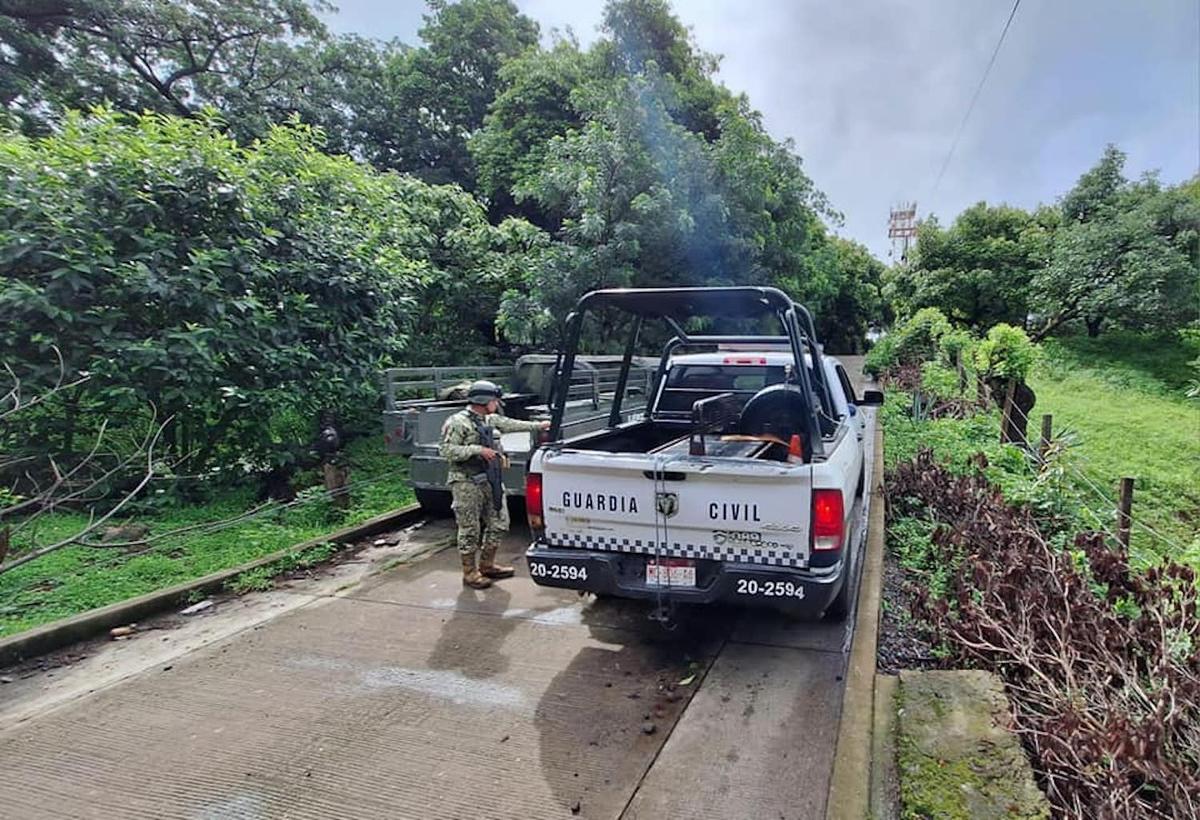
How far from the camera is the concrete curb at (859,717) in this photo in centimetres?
218

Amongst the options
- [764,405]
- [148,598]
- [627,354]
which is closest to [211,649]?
[148,598]

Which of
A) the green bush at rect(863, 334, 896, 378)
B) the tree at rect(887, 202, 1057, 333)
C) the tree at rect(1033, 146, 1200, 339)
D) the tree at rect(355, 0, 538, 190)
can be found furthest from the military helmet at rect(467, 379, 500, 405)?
the tree at rect(887, 202, 1057, 333)

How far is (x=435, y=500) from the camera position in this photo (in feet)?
20.6

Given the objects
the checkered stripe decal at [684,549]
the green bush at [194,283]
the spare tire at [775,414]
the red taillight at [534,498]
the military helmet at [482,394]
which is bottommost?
the checkered stripe decal at [684,549]

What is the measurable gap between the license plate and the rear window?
2310 mm

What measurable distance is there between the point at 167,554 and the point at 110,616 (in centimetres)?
124

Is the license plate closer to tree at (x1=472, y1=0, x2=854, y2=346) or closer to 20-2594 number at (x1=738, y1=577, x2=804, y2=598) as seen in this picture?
20-2594 number at (x1=738, y1=577, x2=804, y2=598)

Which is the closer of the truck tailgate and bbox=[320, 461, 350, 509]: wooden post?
the truck tailgate

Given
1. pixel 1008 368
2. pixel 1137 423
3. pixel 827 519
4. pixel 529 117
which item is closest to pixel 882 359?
pixel 1137 423

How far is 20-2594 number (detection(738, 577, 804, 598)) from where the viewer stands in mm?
2998

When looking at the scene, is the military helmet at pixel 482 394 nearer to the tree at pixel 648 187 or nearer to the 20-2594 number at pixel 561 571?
the 20-2594 number at pixel 561 571

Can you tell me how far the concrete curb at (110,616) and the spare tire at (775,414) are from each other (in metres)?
3.78

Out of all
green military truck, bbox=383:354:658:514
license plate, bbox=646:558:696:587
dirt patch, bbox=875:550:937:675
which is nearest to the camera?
license plate, bbox=646:558:696:587

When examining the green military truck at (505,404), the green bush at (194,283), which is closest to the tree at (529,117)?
the green military truck at (505,404)
